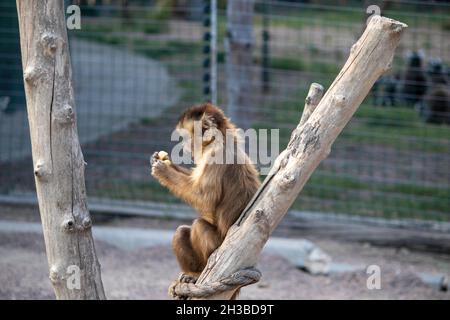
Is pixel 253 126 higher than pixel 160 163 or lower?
lower

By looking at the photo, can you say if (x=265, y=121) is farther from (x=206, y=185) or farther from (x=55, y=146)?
(x=55, y=146)

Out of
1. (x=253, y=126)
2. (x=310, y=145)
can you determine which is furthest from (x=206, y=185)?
(x=253, y=126)

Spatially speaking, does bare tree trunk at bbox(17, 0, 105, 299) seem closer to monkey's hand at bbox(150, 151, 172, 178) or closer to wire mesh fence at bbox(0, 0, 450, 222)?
monkey's hand at bbox(150, 151, 172, 178)

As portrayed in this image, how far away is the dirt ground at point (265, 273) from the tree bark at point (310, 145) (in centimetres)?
262

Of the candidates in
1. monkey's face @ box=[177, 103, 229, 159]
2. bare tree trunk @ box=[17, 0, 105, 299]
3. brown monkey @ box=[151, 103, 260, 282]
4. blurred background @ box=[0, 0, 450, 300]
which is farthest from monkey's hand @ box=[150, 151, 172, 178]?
blurred background @ box=[0, 0, 450, 300]

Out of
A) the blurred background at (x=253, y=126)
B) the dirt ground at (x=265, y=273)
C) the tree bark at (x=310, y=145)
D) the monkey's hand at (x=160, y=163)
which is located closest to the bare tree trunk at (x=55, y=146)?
the tree bark at (x=310, y=145)

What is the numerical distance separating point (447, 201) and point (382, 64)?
17.2 ft

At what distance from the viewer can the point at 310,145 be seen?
13.2 feet

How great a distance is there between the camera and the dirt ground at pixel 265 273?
664 cm

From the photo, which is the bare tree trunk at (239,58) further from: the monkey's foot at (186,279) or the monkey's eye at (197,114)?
the monkey's foot at (186,279)

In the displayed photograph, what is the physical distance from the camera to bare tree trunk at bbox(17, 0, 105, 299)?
12.7 feet

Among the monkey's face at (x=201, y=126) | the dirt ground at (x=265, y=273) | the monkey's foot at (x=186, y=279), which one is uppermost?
the monkey's face at (x=201, y=126)

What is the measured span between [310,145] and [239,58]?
5.31m

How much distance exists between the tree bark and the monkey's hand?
0.88 meters
